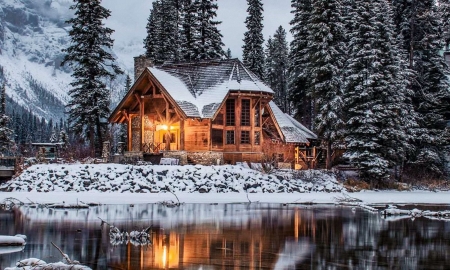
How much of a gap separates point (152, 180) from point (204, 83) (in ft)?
40.3

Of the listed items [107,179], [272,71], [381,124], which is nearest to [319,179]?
[381,124]

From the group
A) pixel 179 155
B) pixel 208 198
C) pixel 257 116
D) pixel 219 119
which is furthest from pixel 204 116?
pixel 208 198

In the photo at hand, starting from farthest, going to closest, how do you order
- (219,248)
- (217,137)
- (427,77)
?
(427,77)
(217,137)
(219,248)

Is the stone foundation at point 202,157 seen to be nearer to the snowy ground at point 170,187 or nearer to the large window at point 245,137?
the large window at point 245,137

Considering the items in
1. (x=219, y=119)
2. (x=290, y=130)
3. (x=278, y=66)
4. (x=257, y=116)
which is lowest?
(x=290, y=130)

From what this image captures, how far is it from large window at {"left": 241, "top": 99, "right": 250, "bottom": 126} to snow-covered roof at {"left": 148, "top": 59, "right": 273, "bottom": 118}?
130 centimetres

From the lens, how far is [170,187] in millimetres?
32844

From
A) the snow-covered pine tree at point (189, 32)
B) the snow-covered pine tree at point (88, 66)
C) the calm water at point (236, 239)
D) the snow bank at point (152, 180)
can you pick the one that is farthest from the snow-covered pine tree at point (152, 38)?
the calm water at point (236, 239)

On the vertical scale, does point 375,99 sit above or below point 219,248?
above

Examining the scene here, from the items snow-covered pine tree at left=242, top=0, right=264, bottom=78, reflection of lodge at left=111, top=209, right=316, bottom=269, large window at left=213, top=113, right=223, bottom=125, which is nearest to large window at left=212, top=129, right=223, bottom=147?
large window at left=213, top=113, right=223, bottom=125

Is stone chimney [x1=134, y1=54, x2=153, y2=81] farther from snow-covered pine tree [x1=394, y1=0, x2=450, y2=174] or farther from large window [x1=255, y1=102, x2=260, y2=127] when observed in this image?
snow-covered pine tree [x1=394, y1=0, x2=450, y2=174]

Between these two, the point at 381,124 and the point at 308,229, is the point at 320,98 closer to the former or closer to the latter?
the point at 381,124

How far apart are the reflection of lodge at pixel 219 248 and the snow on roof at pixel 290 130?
2381 cm

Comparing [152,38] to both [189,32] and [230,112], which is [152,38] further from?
[230,112]
